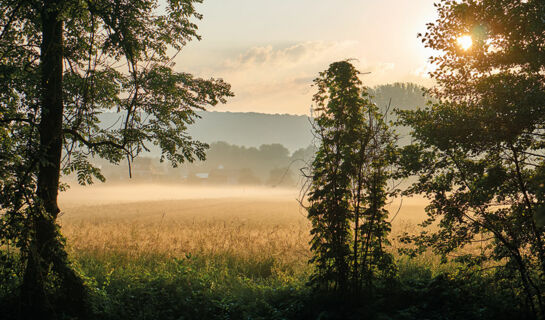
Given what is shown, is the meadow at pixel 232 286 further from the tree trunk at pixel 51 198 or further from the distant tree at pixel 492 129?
the distant tree at pixel 492 129

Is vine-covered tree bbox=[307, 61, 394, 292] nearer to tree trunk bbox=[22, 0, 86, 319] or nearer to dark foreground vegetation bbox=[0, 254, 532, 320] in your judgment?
dark foreground vegetation bbox=[0, 254, 532, 320]

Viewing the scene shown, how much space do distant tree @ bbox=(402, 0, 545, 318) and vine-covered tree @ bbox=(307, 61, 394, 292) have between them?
31.6 inches

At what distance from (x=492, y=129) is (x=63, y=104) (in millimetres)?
9746

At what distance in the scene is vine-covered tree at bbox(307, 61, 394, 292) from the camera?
6973 mm

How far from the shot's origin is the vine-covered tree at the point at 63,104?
19.3ft

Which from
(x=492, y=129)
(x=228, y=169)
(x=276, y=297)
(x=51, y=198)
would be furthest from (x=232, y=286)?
(x=228, y=169)

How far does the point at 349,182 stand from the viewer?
23.3 feet

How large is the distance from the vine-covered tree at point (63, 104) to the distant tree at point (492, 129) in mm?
5887

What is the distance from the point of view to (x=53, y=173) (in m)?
7.40

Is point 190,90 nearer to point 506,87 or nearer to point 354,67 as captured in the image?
point 354,67

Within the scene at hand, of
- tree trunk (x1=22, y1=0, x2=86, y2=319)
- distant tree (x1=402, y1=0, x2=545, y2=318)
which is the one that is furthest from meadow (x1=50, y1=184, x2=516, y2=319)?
distant tree (x1=402, y1=0, x2=545, y2=318)

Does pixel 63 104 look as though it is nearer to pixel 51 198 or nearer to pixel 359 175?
pixel 51 198


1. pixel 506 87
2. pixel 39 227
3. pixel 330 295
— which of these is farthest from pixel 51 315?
pixel 506 87

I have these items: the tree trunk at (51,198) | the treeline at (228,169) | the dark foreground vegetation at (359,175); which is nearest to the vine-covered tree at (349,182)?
the dark foreground vegetation at (359,175)
